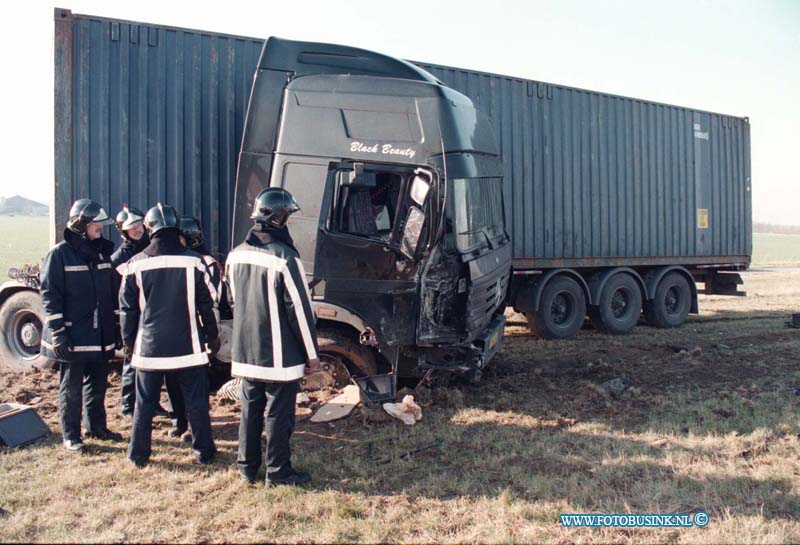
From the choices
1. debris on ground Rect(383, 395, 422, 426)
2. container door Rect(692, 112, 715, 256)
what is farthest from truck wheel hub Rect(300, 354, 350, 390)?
container door Rect(692, 112, 715, 256)

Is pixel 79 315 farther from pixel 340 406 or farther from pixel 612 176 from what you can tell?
pixel 612 176

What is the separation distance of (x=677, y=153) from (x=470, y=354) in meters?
7.56

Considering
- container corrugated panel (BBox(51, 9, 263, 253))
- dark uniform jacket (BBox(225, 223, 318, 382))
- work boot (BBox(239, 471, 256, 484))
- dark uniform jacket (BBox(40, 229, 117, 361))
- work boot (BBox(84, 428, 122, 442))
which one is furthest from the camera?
container corrugated panel (BBox(51, 9, 263, 253))

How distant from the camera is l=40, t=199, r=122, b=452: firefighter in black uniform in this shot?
4664 mm

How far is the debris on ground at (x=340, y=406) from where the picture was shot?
551cm

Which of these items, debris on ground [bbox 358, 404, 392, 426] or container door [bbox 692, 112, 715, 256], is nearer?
debris on ground [bbox 358, 404, 392, 426]

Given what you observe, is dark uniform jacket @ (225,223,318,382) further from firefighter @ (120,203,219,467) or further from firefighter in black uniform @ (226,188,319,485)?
firefighter @ (120,203,219,467)

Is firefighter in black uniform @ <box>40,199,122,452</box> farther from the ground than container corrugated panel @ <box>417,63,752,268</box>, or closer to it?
closer to it

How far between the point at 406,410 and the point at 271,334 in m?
1.91

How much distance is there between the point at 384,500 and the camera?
3.97 m

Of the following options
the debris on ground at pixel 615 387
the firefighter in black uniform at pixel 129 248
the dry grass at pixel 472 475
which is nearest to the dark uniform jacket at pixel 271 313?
the dry grass at pixel 472 475

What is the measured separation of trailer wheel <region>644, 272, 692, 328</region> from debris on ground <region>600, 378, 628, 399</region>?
16.5ft

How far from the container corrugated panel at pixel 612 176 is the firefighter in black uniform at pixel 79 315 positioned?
17.0 feet

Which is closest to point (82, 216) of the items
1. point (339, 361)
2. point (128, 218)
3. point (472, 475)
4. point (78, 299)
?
point (78, 299)
